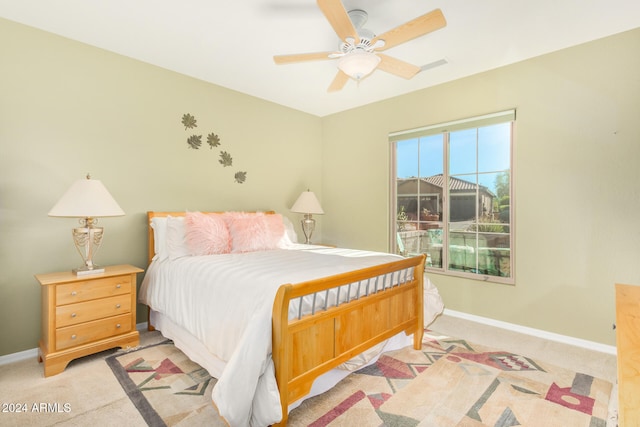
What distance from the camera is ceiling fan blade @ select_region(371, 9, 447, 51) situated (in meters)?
1.82

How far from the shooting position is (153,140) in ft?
10.5

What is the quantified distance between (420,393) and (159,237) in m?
2.47

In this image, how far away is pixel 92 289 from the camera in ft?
7.90

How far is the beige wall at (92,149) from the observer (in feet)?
8.13

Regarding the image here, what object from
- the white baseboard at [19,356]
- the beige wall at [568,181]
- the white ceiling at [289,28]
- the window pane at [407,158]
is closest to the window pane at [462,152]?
the beige wall at [568,181]

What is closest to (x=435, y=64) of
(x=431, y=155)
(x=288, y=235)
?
(x=431, y=155)

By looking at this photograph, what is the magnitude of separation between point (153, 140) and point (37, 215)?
1143 millimetres

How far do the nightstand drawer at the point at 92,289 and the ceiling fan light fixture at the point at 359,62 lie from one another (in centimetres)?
236

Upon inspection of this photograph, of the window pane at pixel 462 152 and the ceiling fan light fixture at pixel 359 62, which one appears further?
the window pane at pixel 462 152

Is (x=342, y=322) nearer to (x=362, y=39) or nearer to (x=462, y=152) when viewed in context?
(x=362, y=39)

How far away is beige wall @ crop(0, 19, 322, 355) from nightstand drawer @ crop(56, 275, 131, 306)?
519mm

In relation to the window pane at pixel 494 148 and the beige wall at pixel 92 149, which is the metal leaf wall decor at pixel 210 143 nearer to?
the beige wall at pixel 92 149

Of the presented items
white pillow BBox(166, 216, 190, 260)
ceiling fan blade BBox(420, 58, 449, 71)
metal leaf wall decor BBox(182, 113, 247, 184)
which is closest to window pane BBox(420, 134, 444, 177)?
ceiling fan blade BBox(420, 58, 449, 71)

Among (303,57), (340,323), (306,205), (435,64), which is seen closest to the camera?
(340,323)
